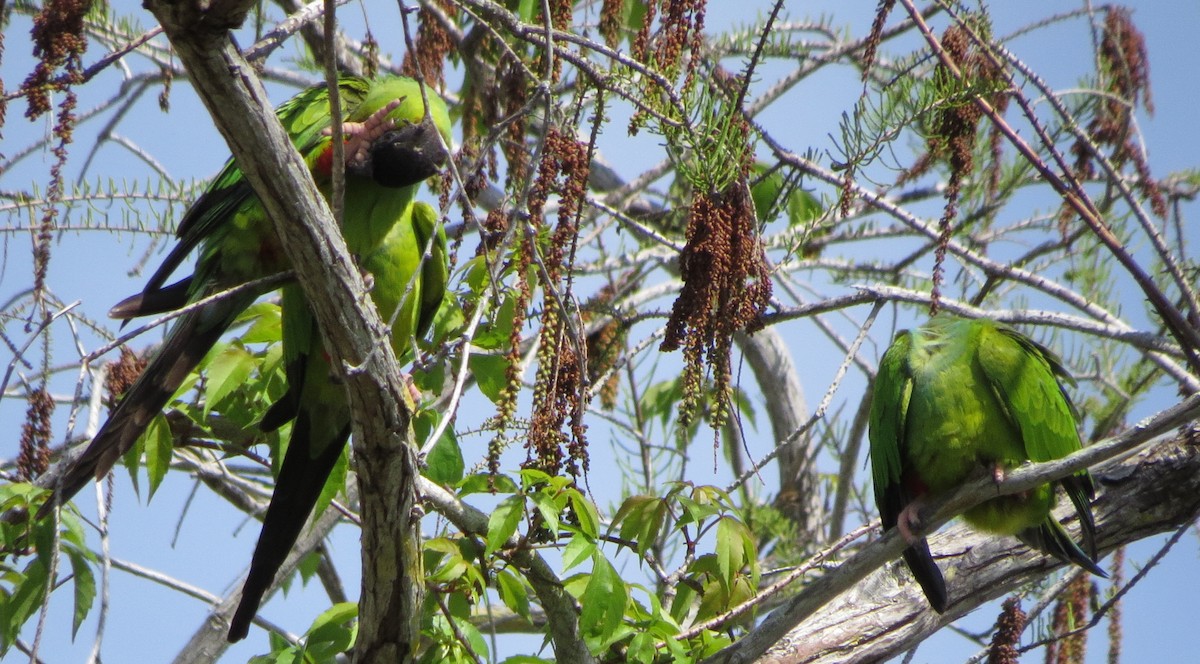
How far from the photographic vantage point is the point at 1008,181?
175 inches

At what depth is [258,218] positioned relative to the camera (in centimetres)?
296

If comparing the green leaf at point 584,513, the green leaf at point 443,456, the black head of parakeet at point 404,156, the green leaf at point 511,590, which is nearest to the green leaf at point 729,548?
the green leaf at point 584,513

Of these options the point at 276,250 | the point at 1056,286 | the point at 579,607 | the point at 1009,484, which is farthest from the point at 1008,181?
the point at 276,250

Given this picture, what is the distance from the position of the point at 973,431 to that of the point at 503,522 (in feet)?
4.76

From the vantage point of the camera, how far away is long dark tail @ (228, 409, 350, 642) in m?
2.90

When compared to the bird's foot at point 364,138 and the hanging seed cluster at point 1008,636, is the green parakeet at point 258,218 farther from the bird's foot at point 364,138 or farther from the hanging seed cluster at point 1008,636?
the hanging seed cluster at point 1008,636

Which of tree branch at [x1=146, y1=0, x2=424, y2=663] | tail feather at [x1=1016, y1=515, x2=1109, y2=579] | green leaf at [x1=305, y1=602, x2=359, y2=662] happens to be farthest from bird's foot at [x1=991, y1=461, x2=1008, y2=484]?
green leaf at [x1=305, y1=602, x2=359, y2=662]

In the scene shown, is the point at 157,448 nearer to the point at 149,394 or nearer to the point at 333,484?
the point at 149,394

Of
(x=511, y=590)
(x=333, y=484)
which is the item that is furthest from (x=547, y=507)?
(x=333, y=484)

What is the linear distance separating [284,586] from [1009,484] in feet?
8.71

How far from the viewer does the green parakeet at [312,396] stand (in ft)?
9.83

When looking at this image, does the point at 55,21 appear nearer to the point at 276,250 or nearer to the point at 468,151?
the point at 276,250

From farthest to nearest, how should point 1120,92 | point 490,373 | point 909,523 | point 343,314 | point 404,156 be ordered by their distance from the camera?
1. point 1120,92
2. point 490,373
3. point 404,156
4. point 909,523
5. point 343,314

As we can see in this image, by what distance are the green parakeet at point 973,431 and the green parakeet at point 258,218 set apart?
5.12ft
